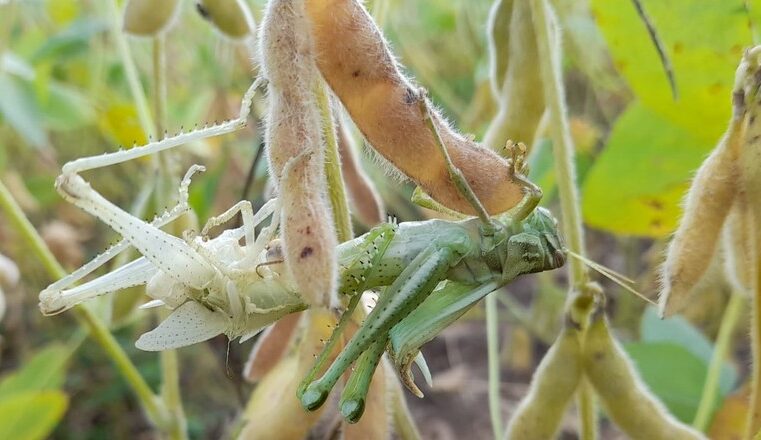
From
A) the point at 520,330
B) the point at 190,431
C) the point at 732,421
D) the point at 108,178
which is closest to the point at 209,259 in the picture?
the point at 732,421

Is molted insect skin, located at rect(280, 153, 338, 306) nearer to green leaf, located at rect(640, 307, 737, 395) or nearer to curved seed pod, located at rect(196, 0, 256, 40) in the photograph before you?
curved seed pod, located at rect(196, 0, 256, 40)

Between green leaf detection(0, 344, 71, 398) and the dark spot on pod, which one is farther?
green leaf detection(0, 344, 71, 398)

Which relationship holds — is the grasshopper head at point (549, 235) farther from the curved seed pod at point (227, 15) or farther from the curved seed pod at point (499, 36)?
the curved seed pod at point (227, 15)

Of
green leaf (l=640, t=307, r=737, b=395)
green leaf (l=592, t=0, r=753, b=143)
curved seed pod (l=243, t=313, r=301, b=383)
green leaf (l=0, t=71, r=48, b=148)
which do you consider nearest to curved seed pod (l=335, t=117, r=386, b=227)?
curved seed pod (l=243, t=313, r=301, b=383)

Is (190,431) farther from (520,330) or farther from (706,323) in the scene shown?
(706,323)

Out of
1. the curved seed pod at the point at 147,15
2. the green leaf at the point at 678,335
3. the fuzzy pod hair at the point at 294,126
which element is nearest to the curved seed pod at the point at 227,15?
the curved seed pod at the point at 147,15

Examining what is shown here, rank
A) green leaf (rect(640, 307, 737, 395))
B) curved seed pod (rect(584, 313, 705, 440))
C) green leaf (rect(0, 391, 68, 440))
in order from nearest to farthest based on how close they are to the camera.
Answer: curved seed pod (rect(584, 313, 705, 440)) → green leaf (rect(0, 391, 68, 440)) → green leaf (rect(640, 307, 737, 395))
